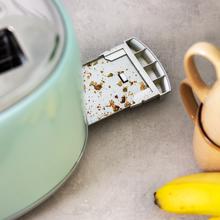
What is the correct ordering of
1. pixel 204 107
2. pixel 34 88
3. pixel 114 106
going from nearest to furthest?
1. pixel 34 88
2. pixel 204 107
3. pixel 114 106

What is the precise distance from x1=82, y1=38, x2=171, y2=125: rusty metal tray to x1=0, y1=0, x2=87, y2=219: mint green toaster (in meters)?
0.14

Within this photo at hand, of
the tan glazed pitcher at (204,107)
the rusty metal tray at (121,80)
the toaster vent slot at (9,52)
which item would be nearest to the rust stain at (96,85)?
the rusty metal tray at (121,80)

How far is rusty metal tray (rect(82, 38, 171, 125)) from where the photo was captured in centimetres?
64

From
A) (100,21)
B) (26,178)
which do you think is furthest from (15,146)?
(100,21)

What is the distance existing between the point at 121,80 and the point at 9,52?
25 cm

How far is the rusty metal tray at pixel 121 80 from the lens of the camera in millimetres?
639

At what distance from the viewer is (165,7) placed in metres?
0.77

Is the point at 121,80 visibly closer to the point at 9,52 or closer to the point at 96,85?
the point at 96,85

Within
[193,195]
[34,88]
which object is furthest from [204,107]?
[34,88]

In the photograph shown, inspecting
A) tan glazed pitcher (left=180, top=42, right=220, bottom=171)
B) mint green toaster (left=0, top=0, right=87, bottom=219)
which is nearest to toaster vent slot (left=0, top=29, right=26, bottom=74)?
Result: mint green toaster (left=0, top=0, right=87, bottom=219)

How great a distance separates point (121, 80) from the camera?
2.16ft

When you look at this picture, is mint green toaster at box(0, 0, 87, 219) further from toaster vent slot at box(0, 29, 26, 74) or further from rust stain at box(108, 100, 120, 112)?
rust stain at box(108, 100, 120, 112)

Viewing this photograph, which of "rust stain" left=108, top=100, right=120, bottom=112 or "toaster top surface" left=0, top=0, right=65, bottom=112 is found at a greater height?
"toaster top surface" left=0, top=0, right=65, bottom=112

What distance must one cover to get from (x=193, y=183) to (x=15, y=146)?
208 millimetres
